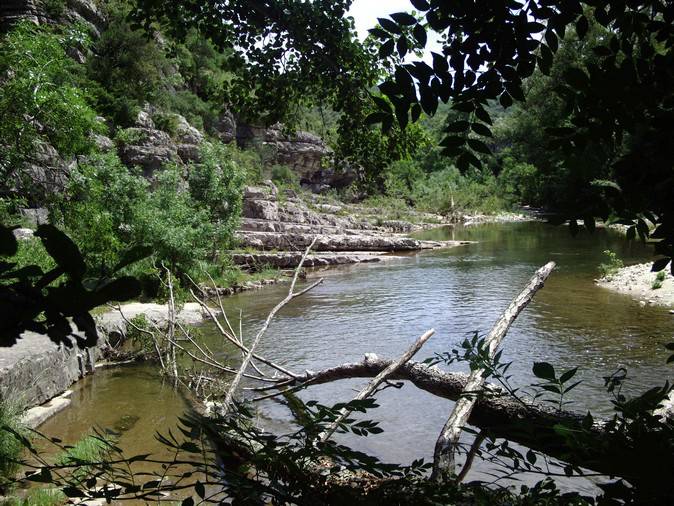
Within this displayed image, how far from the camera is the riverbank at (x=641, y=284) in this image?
45.0ft

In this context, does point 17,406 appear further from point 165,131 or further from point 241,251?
point 165,131

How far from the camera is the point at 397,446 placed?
654cm

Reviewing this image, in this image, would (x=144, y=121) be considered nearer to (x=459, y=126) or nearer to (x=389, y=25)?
(x=389, y=25)

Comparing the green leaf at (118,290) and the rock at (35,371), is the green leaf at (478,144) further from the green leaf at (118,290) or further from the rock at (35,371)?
the rock at (35,371)

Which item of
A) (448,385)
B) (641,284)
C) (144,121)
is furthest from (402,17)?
(144,121)

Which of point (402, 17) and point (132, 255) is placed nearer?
point (132, 255)

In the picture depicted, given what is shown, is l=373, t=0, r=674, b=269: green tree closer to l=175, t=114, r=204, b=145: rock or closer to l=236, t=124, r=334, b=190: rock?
l=175, t=114, r=204, b=145: rock

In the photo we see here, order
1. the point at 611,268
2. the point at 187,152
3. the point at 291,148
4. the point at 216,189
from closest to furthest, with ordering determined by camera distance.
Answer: the point at 611,268 < the point at 216,189 < the point at 187,152 < the point at 291,148

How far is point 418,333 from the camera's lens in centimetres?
1197

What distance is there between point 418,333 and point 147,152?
702 inches

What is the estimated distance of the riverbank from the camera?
13.7m

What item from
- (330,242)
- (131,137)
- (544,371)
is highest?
(131,137)

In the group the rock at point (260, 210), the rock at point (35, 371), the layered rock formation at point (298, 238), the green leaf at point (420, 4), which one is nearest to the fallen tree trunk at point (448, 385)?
the green leaf at point (420, 4)

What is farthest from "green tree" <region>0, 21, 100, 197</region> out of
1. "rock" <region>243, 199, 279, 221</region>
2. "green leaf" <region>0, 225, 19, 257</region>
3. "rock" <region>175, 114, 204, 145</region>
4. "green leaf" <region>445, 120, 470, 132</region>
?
"rock" <region>175, 114, 204, 145</region>
